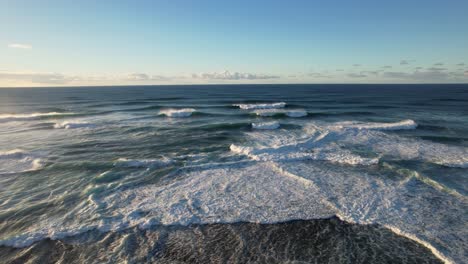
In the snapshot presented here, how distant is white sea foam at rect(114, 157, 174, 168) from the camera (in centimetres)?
1216

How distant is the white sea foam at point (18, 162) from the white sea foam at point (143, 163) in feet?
13.1

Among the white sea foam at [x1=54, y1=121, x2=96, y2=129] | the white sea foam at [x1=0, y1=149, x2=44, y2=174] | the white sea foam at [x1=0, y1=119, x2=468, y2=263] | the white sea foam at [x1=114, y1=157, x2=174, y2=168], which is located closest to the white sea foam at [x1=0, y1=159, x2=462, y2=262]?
the white sea foam at [x1=0, y1=119, x2=468, y2=263]

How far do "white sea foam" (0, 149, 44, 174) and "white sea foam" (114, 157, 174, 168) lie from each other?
4005 mm

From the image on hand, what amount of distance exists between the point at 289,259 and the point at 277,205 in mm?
2588

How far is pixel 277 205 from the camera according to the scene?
27.1 ft

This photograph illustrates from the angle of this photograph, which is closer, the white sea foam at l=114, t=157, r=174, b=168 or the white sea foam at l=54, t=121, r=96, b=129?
the white sea foam at l=114, t=157, r=174, b=168

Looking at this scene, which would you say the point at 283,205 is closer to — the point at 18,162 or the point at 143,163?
the point at 143,163

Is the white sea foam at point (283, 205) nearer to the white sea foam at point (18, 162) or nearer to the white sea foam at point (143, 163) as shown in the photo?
the white sea foam at point (143, 163)

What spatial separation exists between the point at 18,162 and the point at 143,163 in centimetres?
696

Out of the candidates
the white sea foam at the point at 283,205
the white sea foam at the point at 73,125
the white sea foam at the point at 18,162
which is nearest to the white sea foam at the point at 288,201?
the white sea foam at the point at 283,205

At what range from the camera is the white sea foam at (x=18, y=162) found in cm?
1174

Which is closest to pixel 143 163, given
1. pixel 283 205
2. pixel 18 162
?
pixel 18 162

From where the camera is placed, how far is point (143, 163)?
486 inches

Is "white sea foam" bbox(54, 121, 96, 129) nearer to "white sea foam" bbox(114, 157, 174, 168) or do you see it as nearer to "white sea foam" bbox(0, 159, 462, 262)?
"white sea foam" bbox(114, 157, 174, 168)
